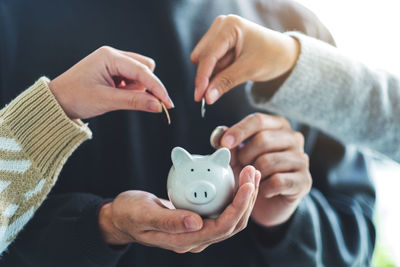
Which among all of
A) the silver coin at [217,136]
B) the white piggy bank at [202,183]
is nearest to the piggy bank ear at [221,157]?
the white piggy bank at [202,183]

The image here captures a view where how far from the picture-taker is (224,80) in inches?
15.8

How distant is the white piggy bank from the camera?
0.32 m

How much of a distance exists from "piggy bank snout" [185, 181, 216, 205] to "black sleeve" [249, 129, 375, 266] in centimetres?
24

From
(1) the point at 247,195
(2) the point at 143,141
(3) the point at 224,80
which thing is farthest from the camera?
(2) the point at 143,141

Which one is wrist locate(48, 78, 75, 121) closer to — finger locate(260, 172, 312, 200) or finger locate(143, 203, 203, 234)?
finger locate(143, 203, 203, 234)

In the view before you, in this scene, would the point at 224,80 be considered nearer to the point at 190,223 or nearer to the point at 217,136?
the point at 217,136

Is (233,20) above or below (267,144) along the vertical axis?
above

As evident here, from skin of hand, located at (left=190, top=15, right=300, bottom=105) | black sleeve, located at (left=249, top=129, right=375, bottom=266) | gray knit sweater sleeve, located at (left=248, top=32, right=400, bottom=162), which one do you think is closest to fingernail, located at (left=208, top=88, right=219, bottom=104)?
skin of hand, located at (left=190, top=15, right=300, bottom=105)

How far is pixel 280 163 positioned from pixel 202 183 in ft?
0.58

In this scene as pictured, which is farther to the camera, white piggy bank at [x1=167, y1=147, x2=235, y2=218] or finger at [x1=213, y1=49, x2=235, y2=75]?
finger at [x1=213, y1=49, x2=235, y2=75]

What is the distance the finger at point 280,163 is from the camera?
450mm

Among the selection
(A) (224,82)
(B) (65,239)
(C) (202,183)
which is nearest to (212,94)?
(A) (224,82)

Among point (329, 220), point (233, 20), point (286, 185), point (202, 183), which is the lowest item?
point (329, 220)

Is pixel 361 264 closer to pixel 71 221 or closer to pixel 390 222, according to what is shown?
pixel 390 222
